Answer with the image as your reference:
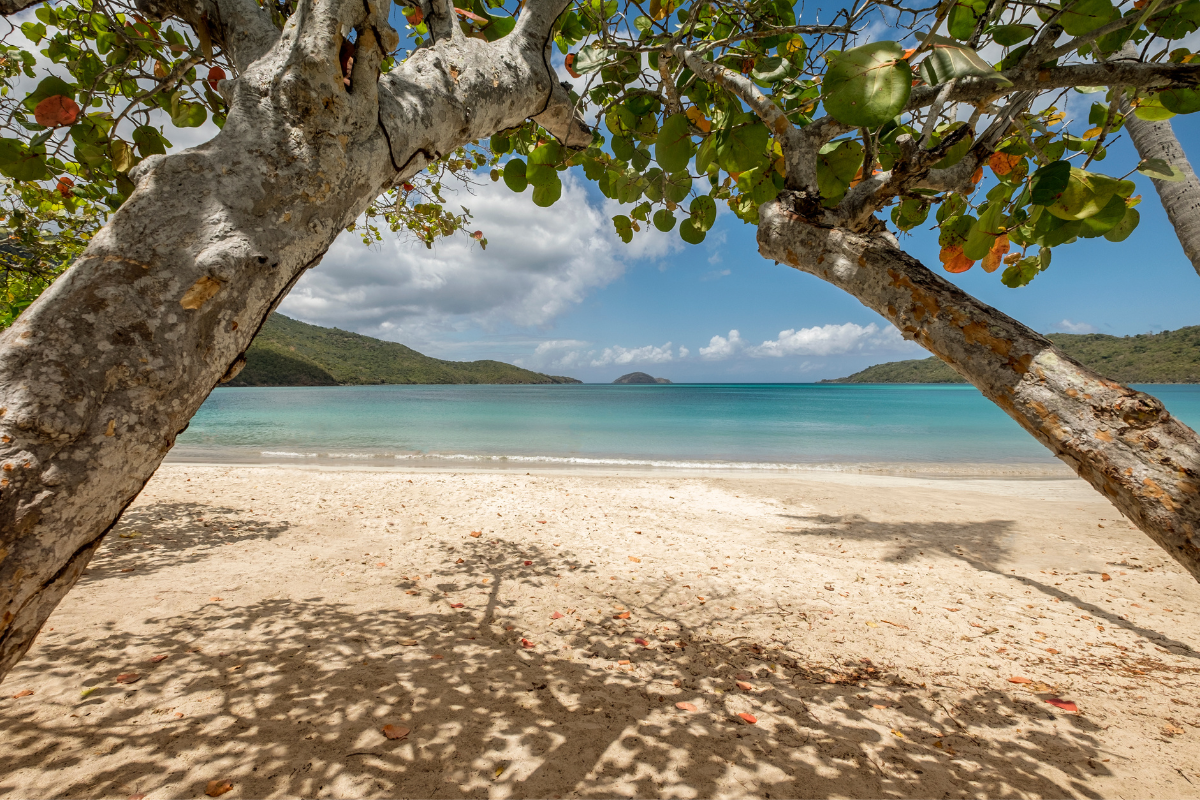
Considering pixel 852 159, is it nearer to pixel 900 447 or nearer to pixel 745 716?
pixel 745 716

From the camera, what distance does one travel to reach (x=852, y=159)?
5.29ft

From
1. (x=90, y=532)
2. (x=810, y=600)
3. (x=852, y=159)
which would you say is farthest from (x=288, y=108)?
(x=810, y=600)

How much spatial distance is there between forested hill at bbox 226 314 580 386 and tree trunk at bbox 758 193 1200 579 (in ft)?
306

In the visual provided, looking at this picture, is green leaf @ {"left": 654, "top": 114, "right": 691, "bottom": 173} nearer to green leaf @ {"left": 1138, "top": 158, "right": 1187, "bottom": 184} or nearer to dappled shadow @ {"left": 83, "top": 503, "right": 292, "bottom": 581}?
green leaf @ {"left": 1138, "top": 158, "right": 1187, "bottom": 184}

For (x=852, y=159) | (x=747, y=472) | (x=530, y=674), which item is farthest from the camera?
(x=747, y=472)

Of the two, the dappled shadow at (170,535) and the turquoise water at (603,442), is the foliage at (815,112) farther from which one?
the turquoise water at (603,442)

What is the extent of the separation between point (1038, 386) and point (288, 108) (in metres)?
1.88

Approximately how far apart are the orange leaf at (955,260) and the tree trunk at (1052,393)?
0.70 meters

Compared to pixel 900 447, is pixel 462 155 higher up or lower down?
higher up

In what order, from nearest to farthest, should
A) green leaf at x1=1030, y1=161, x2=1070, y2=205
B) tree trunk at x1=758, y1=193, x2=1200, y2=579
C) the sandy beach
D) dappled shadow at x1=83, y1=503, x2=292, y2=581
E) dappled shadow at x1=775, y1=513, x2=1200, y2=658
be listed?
1. tree trunk at x1=758, y1=193, x2=1200, y2=579
2. green leaf at x1=1030, y1=161, x2=1070, y2=205
3. the sandy beach
4. dappled shadow at x1=83, y1=503, x2=292, y2=581
5. dappled shadow at x1=775, y1=513, x2=1200, y2=658

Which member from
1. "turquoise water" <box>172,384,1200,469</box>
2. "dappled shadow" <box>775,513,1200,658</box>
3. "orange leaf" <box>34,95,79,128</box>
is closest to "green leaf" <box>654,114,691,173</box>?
"orange leaf" <box>34,95,79,128</box>

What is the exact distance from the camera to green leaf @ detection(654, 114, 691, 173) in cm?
163

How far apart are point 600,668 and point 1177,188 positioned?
385 centimetres

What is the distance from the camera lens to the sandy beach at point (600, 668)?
210 cm
